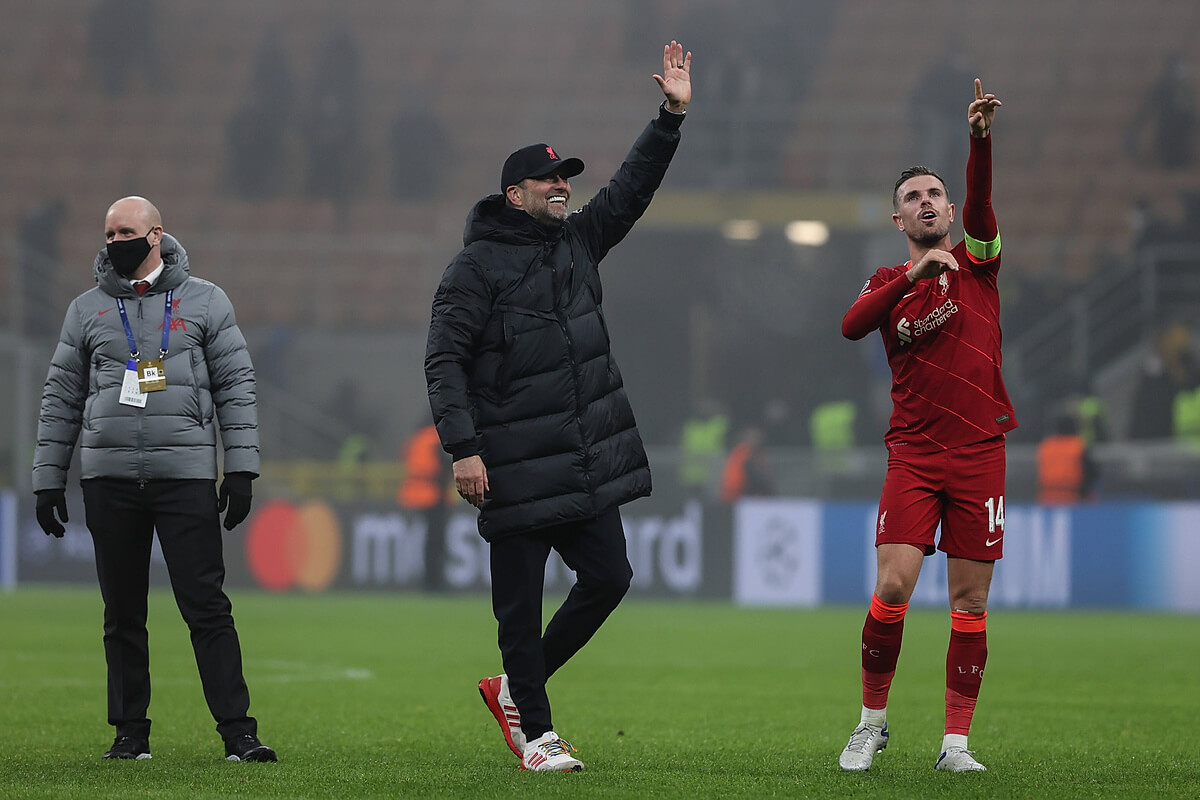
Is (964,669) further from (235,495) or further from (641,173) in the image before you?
(235,495)

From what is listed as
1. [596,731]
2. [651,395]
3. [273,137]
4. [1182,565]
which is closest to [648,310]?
[651,395]

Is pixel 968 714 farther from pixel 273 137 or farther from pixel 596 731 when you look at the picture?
pixel 273 137

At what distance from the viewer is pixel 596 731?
6.34 m

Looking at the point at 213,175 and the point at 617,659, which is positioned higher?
the point at 213,175

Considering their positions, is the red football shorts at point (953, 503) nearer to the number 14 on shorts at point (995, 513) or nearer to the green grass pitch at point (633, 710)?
the number 14 on shorts at point (995, 513)

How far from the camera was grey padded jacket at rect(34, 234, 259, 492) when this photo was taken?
5176mm

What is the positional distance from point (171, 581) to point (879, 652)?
7.13 feet

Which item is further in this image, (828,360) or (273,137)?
(273,137)

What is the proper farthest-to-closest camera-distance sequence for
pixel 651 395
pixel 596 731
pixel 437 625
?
pixel 651 395, pixel 437 625, pixel 596 731

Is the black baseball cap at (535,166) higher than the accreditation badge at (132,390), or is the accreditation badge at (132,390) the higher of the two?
the black baseball cap at (535,166)

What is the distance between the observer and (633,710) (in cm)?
721

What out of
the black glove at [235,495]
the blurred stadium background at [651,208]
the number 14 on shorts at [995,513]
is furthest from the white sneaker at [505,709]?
the blurred stadium background at [651,208]

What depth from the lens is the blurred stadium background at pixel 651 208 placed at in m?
19.4

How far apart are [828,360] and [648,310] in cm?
244
